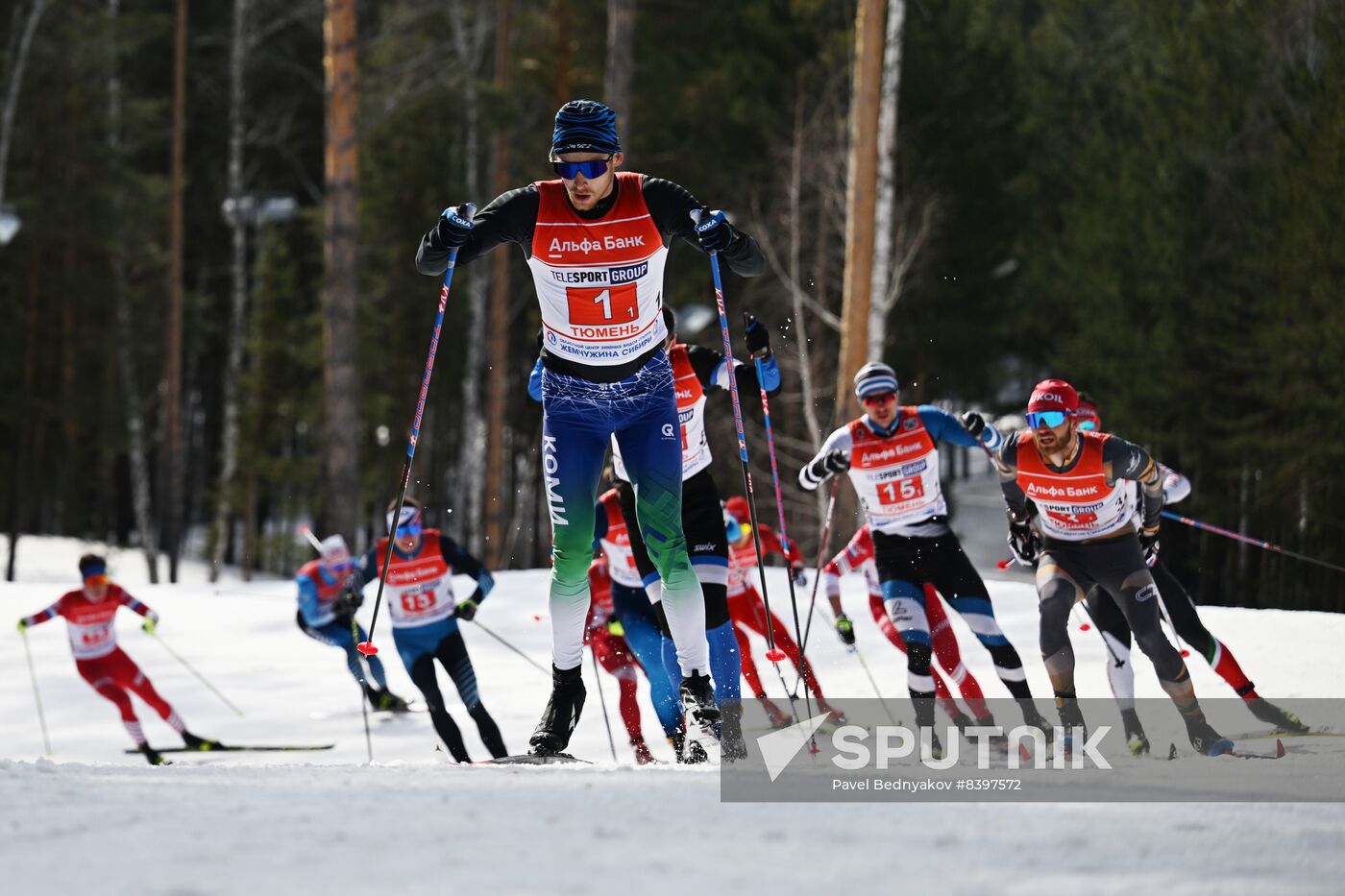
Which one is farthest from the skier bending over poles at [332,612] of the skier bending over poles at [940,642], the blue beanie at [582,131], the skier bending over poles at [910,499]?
the blue beanie at [582,131]

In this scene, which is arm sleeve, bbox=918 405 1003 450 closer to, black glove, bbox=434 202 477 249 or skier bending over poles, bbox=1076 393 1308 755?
skier bending over poles, bbox=1076 393 1308 755

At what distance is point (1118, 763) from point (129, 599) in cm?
804

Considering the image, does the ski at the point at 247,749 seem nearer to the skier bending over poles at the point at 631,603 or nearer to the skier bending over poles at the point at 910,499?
the skier bending over poles at the point at 631,603

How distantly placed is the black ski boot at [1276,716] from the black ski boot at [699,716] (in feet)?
12.2

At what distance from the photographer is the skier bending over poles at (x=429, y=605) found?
30.1ft

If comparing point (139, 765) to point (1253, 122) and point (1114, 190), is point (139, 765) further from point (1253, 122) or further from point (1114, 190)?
point (1114, 190)

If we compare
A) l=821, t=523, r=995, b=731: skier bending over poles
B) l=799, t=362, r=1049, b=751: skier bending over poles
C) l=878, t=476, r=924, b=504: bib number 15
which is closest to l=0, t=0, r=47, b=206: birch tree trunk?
l=821, t=523, r=995, b=731: skier bending over poles

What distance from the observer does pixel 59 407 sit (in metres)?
24.0

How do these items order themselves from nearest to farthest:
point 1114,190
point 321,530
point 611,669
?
1. point 611,669
2. point 321,530
3. point 1114,190

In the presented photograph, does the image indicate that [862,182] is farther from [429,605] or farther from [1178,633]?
[1178,633]

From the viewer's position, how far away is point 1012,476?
7.31m

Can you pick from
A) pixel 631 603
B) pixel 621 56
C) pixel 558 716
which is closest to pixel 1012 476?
Result: pixel 631 603

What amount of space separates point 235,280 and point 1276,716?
24393mm

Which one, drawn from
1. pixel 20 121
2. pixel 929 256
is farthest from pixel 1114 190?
pixel 20 121
